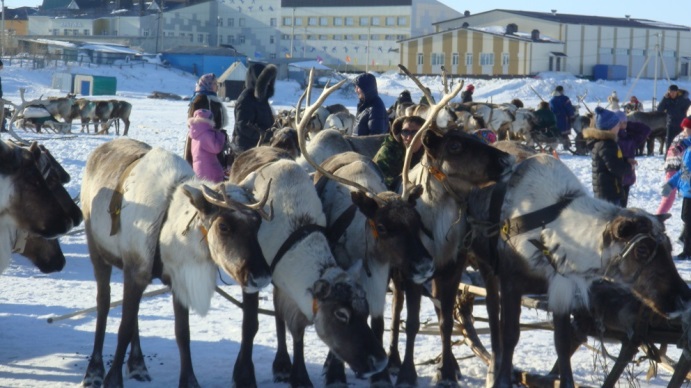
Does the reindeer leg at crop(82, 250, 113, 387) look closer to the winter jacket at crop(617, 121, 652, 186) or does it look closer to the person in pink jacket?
the person in pink jacket

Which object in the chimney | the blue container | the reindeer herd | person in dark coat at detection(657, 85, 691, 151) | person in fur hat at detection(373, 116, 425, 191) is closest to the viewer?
person in fur hat at detection(373, 116, 425, 191)

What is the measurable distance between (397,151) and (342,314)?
6.91ft

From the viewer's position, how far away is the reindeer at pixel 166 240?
4812 millimetres

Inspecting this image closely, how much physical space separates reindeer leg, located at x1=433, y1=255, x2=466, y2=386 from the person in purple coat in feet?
14.8

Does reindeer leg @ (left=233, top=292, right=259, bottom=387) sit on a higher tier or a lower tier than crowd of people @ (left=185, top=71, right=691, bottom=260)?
lower

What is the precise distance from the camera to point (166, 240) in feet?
16.5

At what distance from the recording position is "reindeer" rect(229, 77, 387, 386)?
185 inches

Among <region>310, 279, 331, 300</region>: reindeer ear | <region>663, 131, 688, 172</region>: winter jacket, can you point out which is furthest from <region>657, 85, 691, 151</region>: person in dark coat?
<region>310, 279, 331, 300</region>: reindeer ear

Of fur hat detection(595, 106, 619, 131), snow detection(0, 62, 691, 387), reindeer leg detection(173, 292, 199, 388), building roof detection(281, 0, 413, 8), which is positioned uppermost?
building roof detection(281, 0, 413, 8)

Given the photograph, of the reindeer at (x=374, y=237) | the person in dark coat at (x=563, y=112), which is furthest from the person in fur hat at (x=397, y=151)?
the person in dark coat at (x=563, y=112)

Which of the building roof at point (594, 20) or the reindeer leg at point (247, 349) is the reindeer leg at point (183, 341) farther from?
the building roof at point (594, 20)

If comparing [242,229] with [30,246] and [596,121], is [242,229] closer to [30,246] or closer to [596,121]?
[30,246]

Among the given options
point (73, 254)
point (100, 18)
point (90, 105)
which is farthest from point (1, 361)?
point (100, 18)

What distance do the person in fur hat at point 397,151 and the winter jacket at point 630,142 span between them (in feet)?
12.4
